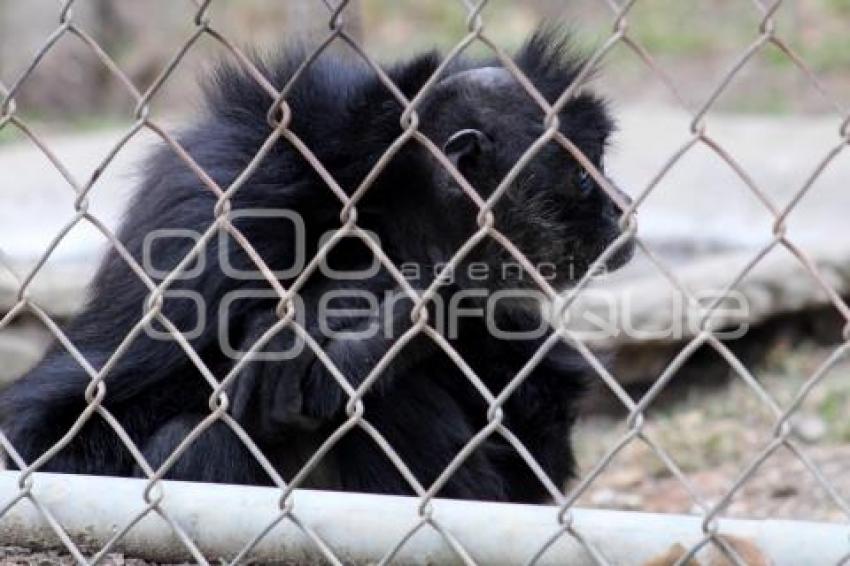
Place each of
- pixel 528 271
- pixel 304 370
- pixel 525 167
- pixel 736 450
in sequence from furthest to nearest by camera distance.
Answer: pixel 736 450 → pixel 525 167 → pixel 304 370 → pixel 528 271

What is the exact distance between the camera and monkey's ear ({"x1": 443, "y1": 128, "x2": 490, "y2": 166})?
10.4ft

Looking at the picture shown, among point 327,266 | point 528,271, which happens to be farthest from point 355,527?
point 327,266

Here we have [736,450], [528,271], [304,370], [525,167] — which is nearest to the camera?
[528,271]

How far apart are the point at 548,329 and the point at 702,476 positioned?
171cm

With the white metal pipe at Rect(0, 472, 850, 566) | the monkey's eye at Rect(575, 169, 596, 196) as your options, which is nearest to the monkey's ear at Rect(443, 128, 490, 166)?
the monkey's eye at Rect(575, 169, 596, 196)

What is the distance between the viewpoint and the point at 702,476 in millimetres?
5180

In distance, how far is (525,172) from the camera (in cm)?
324

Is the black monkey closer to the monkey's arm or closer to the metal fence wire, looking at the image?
the monkey's arm

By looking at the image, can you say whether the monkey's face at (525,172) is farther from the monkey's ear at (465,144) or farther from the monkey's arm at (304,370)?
the monkey's arm at (304,370)

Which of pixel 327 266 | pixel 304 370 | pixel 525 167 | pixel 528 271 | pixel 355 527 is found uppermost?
pixel 327 266

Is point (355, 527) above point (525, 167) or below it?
below

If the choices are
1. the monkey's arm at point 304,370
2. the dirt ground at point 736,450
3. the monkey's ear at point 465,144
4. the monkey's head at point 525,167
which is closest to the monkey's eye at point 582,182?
the monkey's head at point 525,167

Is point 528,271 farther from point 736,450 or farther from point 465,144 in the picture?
point 736,450

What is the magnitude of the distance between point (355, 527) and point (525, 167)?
45.8 inches
